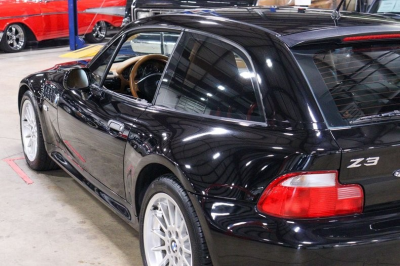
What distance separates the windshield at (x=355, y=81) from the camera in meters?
2.54

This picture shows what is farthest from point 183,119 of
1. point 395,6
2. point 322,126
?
point 395,6

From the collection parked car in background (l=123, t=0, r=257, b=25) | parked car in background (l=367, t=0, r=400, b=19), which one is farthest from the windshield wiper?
parked car in background (l=123, t=0, r=257, b=25)

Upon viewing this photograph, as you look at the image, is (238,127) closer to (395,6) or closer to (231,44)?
(231,44)

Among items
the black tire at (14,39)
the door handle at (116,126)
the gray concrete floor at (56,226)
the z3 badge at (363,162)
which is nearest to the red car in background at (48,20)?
the black tire at (14,39)

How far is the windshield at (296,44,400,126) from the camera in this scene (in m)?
2.54

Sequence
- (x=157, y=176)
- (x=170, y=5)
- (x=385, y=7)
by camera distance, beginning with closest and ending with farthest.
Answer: (x=157, y=176) → (x=385, y=7) → (x=170, y=5)

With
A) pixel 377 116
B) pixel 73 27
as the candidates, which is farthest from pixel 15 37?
pixel 377 116

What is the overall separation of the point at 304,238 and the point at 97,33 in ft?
41.2

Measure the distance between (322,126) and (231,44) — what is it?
662 mm

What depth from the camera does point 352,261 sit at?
7.75ft

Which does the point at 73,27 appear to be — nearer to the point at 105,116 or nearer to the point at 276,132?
the point at 105,116

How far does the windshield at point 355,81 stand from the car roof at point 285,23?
0.09 meters

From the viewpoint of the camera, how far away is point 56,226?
408 centimetres

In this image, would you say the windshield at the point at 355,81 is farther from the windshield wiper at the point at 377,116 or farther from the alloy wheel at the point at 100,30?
the alloy wheel at the point at 100,30
